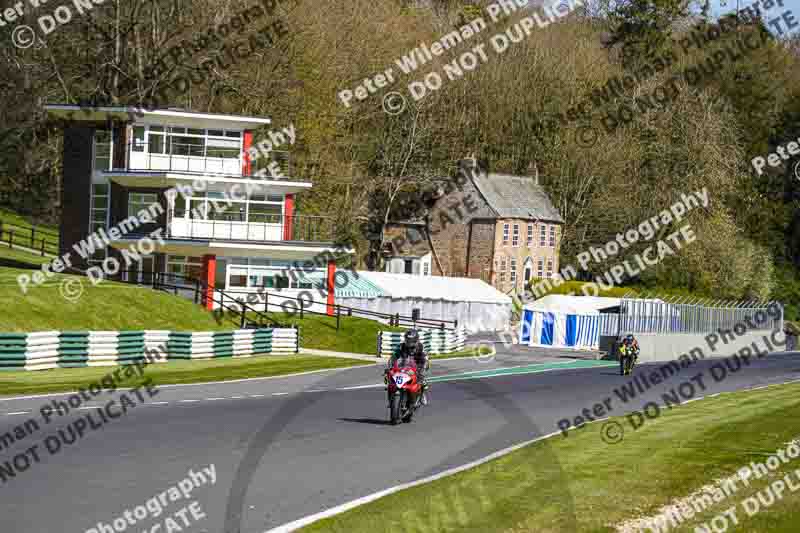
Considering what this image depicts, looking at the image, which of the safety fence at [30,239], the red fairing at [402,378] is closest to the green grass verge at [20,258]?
the safety fence at [30,239]

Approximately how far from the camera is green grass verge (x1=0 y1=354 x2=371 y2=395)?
27.7 meters

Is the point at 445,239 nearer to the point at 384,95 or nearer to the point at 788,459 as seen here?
the point at 384,95

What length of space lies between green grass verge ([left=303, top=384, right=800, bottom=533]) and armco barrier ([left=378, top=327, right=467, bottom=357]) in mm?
23591

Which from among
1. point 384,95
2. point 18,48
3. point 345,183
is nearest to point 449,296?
point 345,183

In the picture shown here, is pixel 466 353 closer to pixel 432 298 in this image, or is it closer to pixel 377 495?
pixel 432 298

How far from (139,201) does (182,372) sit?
890 inches

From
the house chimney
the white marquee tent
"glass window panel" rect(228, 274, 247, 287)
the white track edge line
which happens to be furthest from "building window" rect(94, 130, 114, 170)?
the house chimney

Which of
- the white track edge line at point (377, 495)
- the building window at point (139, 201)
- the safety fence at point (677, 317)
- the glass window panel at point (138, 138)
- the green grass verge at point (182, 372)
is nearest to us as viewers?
the white track edge line at point (377, 495)

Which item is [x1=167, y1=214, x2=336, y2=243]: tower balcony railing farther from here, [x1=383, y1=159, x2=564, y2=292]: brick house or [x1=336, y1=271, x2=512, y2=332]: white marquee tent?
[x1=383, y1=159, x2=564, y2=292]: brick house

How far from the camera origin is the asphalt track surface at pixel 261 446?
12.8 m

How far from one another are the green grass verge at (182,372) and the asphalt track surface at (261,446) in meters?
1.43

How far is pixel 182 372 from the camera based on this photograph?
110ft

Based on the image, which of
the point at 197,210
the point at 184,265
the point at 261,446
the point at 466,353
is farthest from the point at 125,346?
the point at 466,353

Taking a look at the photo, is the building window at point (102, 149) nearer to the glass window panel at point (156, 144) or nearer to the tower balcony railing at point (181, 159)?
the tower balcony railing at point (181, 159)
